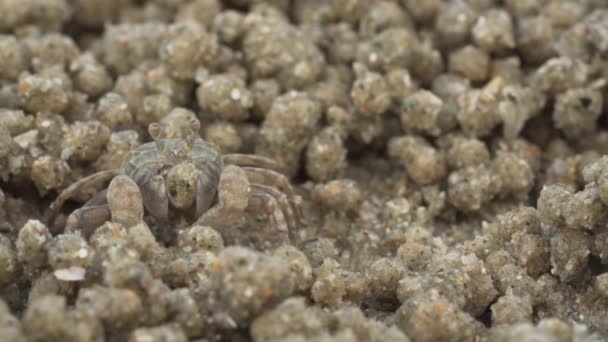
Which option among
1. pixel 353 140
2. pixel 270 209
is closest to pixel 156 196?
pixel 270 209

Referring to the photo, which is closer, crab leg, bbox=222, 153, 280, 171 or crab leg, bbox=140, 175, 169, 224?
crab leg, bbox=140, 175, 169, 224

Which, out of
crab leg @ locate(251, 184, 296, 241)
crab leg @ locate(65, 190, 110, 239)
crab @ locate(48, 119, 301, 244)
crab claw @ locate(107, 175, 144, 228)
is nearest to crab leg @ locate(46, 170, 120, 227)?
crab @ locate(48, 119, 301, 244)

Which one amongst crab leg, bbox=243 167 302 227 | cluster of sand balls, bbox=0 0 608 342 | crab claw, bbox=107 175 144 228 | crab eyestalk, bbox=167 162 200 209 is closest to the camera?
cluster of sand balls, bbox=0 0 608 342

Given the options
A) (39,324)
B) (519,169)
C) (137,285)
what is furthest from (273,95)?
(39,324)

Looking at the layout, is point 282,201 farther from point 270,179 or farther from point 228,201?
point 228,201

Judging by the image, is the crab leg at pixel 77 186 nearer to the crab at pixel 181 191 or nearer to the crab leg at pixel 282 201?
the crab at pixel 181 191

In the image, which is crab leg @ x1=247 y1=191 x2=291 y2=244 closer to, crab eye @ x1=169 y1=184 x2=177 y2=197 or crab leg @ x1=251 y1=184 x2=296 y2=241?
crab leg @ x1=251 y1=184 x2=296 y2=241

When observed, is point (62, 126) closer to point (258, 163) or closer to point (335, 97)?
point (258, 163)
